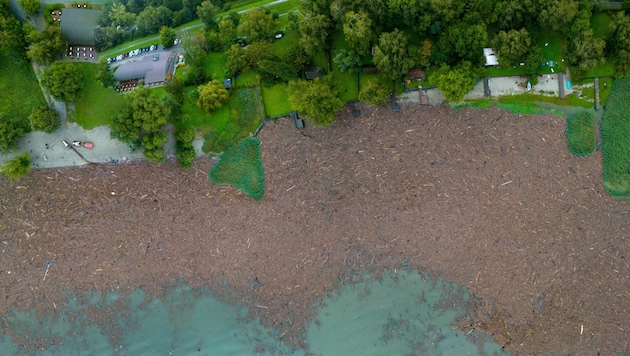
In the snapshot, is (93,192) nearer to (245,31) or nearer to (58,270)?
(58,270)

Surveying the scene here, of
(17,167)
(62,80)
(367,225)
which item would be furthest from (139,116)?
(367,225)

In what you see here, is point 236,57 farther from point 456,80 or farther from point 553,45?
point 553,45

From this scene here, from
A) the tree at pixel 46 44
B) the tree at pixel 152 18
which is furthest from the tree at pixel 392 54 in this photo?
the tree at pixel 46 44

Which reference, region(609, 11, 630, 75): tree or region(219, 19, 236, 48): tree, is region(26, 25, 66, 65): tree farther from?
region(609, 11, 630, 75): tree

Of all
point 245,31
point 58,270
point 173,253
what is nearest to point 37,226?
point 58,270

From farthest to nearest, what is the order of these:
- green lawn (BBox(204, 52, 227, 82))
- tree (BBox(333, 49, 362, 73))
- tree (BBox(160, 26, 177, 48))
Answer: green lawn (BBox(204, 52, 227, 82)) → tree (BBox(160, 26, 177, 48)) → tree (BBox(333, 49, 362, 73))

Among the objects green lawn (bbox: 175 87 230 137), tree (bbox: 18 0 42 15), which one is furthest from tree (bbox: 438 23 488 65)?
tree (bbox: 18 0 42 15)

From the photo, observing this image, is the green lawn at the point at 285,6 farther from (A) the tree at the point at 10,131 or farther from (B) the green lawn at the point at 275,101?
(A) the tree at the point at 10,131
